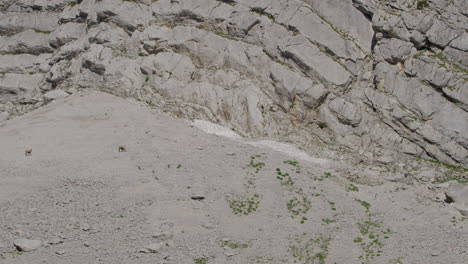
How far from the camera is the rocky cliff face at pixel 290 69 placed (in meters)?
36.8

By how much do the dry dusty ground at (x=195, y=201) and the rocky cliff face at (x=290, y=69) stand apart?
344 centimetres

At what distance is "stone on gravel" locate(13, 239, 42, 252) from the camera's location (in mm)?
21141

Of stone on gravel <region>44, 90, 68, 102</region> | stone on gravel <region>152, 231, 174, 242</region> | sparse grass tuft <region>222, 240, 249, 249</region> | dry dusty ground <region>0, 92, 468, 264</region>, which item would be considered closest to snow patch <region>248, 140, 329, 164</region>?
dry dusty ground <region>0, 92, 468, 264</region>

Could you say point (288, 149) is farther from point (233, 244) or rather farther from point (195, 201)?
point (233, 244)

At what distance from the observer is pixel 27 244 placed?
2131 cm

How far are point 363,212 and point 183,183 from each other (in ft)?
36.7

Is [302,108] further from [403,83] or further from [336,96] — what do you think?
[403,83]

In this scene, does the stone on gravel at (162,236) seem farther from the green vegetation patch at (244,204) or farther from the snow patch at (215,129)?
the snow patch at (215,129)

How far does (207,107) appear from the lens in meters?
37.7

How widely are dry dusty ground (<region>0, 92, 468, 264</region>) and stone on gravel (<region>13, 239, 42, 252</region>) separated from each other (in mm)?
251

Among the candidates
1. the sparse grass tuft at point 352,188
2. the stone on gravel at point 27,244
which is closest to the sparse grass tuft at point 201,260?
the stone on gravel at point 27,244

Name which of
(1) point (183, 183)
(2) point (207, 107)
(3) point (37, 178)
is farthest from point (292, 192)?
(3) point (37, 178)

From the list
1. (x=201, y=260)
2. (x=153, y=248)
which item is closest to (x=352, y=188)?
(x=201, y=260)

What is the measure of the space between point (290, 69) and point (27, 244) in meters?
25.3
